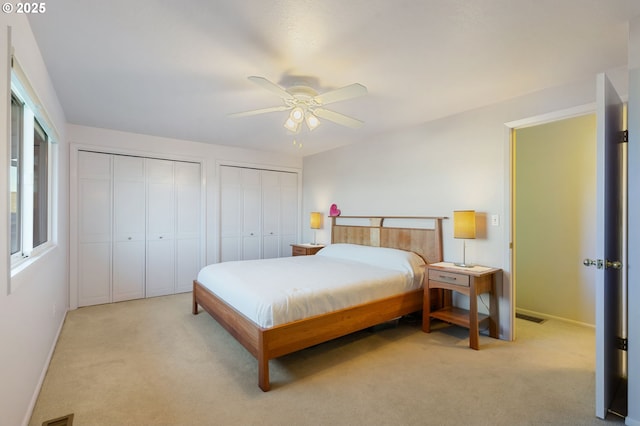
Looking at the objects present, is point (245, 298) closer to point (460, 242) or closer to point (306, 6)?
point (306, 6)

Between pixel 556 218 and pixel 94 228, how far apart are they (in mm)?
5890

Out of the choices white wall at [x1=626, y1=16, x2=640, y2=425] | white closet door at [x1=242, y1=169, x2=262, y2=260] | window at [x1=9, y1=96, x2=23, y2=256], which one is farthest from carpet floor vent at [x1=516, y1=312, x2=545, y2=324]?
window at [x1=9, y1=96, x2=23, y2=256]

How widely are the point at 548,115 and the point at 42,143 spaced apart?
4.61 metres

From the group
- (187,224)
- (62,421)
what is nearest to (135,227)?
(187,224)

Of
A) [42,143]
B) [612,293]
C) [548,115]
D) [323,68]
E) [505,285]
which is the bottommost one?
Answer: [505,285]

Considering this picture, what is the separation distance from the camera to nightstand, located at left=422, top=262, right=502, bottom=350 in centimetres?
284

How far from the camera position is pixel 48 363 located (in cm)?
247

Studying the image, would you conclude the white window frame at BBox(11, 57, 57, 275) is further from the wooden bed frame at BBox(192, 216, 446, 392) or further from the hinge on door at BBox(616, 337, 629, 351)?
the hinge on door at BBox(616, 337, 629, 351)

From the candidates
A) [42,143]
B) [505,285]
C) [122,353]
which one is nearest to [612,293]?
[505,285]

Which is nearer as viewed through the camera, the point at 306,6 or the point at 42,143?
the point at 306,6

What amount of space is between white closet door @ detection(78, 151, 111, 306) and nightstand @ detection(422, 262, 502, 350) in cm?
415

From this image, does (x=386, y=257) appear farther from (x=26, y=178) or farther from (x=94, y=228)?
(x=94, y=228)

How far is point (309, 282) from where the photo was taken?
2.80 m

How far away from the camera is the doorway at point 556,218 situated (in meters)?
3.46
